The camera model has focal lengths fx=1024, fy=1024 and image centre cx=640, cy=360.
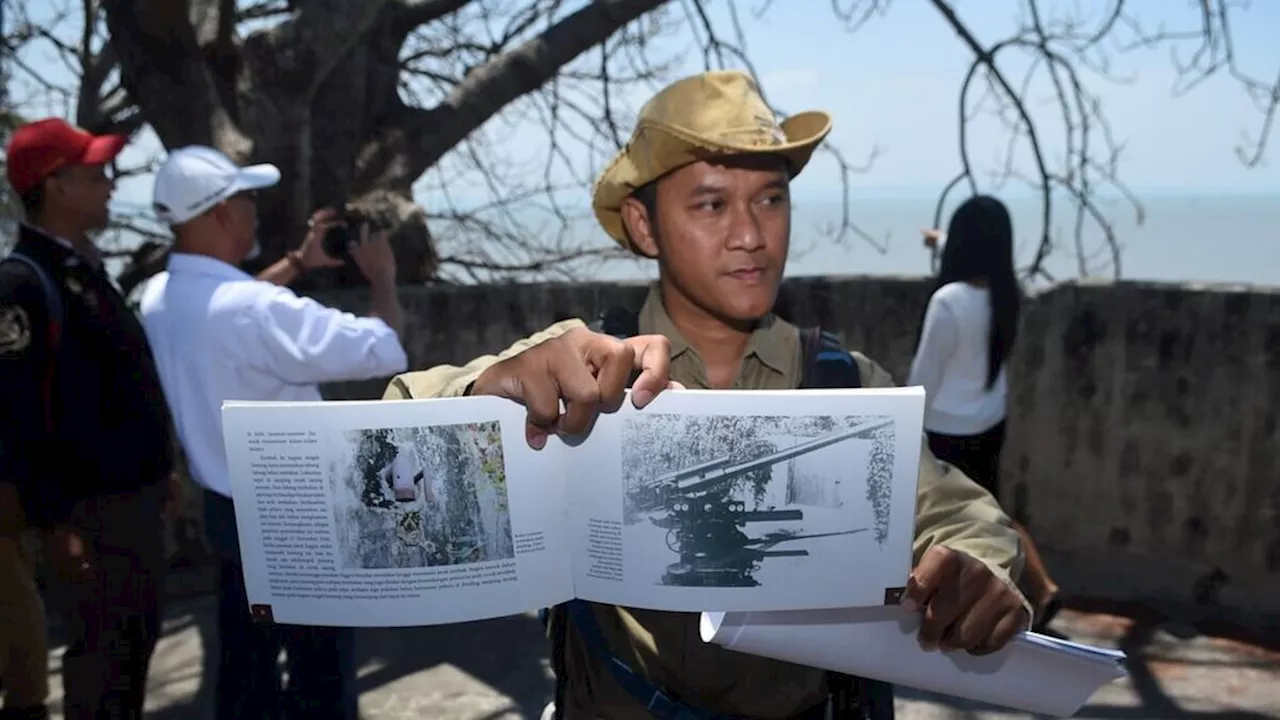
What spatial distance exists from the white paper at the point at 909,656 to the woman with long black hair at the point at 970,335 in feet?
7.60

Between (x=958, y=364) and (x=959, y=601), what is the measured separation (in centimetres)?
253

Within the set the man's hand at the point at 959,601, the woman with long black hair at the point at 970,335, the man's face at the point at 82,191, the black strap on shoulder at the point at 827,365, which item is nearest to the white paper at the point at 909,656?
the man's hand at the point at 959,601

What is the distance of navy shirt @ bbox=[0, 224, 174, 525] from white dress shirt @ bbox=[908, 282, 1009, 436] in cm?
250

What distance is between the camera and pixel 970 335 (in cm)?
357

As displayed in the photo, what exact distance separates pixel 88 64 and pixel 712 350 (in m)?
4.64

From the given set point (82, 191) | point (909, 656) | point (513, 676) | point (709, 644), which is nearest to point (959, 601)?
point (909, 656)

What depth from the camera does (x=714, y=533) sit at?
3.78 ft

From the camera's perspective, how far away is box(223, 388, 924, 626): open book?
1.12m

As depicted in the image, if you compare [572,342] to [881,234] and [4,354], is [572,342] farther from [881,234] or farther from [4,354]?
[881,234]

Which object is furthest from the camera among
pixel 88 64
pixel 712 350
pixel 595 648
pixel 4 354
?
pixel 88 64

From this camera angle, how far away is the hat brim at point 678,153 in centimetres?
149

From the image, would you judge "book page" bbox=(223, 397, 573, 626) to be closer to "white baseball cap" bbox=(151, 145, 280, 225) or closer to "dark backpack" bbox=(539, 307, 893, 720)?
"dark backpack" bbox=(539, 307, 893, 720)

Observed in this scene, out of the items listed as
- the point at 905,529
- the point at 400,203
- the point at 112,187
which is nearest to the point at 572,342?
the point at 905,529

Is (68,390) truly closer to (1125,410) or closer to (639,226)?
(639,226)
